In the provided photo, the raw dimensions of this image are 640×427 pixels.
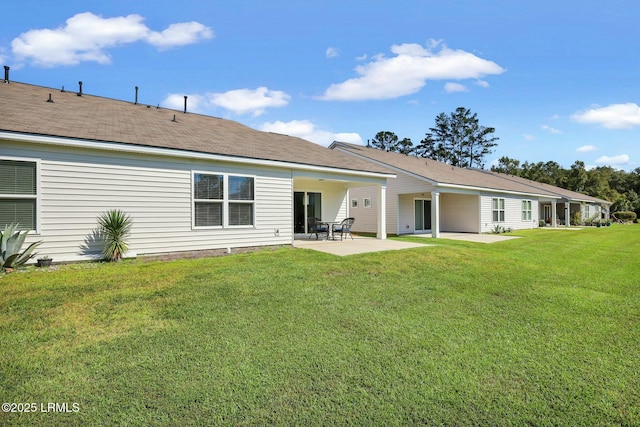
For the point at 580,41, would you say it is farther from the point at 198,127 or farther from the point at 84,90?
the point at 84,90

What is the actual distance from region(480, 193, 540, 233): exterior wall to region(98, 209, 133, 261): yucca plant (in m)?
19.0

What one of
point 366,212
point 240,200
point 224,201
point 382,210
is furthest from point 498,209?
point 224,201

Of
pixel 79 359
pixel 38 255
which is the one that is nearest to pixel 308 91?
pixel 38 255

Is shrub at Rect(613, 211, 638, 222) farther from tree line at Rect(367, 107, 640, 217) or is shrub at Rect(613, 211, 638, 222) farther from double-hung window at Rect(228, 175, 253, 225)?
double-hung window at Rect(228, 175, 253, 225)

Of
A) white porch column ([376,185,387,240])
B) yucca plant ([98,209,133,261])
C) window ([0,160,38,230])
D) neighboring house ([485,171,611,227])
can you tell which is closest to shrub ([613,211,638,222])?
neighboring house ([485,171,611,227])

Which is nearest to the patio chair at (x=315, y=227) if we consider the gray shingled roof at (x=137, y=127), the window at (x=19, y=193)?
the gray shingled roof at (x=137, y=127)

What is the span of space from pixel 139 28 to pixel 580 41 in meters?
15.9

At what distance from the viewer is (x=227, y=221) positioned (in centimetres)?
958

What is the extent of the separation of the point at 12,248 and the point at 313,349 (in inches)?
257

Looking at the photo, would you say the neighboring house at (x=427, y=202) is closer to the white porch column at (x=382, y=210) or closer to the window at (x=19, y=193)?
the white porch column at (x=382, y=210)

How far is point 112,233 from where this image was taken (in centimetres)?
764

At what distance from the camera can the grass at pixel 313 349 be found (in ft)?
8.80

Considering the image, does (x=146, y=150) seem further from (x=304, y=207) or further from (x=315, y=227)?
(x=315, y=227)

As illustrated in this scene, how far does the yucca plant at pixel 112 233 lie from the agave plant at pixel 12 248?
1271 millimetres
